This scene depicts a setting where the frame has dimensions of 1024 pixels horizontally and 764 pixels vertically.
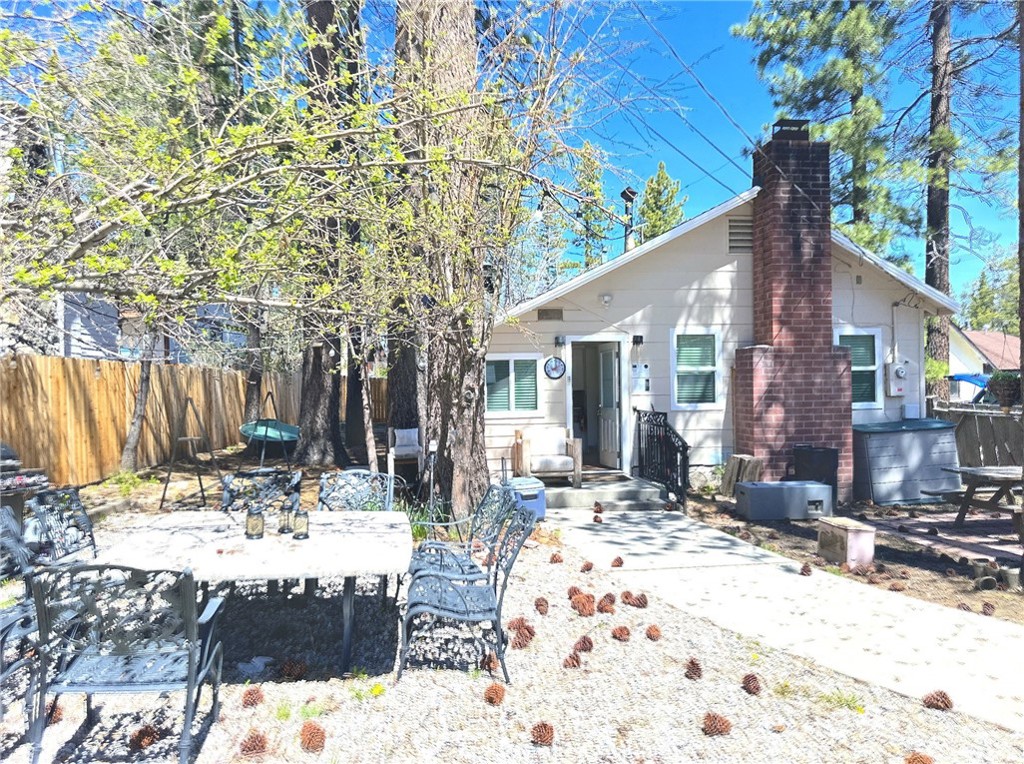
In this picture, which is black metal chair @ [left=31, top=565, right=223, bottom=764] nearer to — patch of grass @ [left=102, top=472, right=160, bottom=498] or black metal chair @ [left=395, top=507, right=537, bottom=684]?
black metal chair @ [left=395, top=507, right=537, bottom=684]

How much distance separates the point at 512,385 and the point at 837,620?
20.4 feet

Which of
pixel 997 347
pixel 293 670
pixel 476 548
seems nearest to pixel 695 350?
pixel 476 548

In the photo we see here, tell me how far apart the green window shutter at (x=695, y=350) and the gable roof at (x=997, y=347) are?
105 ft

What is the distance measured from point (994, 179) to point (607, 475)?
827 centimetres

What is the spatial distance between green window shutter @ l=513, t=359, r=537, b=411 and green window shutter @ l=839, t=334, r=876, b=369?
5.08m

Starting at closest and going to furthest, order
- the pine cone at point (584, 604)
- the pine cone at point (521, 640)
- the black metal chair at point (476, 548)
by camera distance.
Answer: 1. the pine cone at point (521, 640)
2. the black metal chair at point (476, 548)
3. the pine cone at point (584, 604)

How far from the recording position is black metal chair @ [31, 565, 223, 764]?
272cm

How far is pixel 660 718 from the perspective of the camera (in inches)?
130

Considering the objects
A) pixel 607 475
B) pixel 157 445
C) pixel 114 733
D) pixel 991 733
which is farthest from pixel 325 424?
pixel 991 733

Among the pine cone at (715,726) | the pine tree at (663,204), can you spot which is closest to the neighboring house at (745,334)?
the pine cone at (715,726)

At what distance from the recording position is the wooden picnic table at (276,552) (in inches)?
137

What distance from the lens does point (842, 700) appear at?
3512 mm

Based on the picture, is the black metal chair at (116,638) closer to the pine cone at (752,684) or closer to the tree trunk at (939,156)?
the pine cone at (752,684)

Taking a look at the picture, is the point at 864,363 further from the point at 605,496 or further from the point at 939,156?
the point at 605,496
